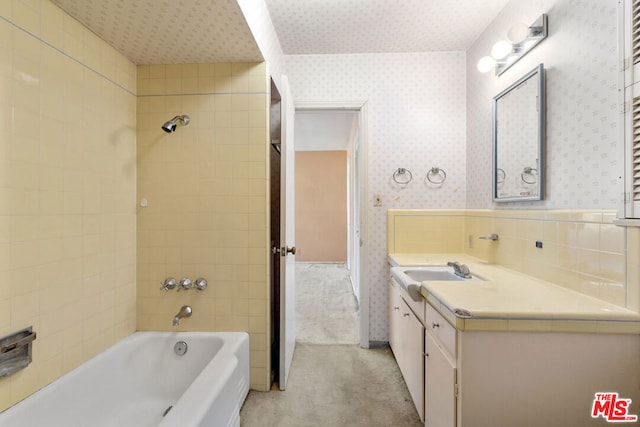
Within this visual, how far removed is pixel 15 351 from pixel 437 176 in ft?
8.82

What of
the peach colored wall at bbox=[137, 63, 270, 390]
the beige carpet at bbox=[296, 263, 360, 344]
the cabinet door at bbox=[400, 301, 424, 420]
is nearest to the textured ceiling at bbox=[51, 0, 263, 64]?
the peach colored wall at bbox=[137, 63, 270, 390]

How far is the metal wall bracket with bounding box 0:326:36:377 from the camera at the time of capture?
109cm

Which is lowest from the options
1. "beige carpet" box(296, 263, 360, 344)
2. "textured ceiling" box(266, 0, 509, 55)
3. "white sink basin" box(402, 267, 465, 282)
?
"beige carpet" box(296, 263, 360, 344)

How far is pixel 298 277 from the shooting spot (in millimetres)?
5066

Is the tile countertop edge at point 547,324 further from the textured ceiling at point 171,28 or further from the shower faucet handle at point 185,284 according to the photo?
the textured ceiling at point 171,28

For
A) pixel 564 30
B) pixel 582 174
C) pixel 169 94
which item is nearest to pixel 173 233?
pixel 169 94

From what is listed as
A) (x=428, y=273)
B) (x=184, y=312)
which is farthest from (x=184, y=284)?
(x=428, y=273)

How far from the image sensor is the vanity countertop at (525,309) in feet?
3.27

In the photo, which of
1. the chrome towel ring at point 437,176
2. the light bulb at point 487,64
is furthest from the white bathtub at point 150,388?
the light bulb at point 487,64

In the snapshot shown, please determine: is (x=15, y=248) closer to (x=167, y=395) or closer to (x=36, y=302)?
(x=36, y=302)

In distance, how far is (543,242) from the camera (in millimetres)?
1501

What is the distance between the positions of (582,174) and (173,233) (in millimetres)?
2219

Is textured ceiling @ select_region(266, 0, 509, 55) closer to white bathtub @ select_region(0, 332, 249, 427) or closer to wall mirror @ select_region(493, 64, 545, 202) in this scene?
wall mirror @ select_region(493, 64, 545, 202)

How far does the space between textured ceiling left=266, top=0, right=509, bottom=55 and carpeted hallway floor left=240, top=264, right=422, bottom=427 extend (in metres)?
2.51
